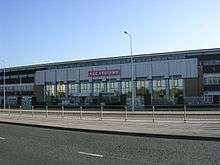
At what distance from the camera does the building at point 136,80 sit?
313ft

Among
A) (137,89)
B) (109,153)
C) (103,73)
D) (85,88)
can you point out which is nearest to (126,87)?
(137,89)

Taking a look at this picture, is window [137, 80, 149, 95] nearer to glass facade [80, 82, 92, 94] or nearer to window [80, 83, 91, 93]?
glass facade [80, 82, 92, 94]

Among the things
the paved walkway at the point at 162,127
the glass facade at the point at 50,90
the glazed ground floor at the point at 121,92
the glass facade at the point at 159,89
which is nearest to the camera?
the paved walkway at the point at 162,127

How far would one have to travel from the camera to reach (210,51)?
96.7 m

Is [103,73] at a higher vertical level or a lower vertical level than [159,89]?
higher

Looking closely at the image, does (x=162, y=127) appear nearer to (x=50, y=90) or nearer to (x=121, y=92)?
(x=121, y=92)

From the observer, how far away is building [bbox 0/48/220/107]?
313 ft

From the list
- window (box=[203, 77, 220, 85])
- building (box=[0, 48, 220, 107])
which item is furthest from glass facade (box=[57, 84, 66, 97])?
window (box=[203, 77, 220, 85])

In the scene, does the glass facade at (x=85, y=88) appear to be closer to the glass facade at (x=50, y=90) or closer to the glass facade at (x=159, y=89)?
the glass facade at (x=50, y=90)

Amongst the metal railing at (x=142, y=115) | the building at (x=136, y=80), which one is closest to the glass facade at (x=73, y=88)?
the building at (x=136, y=80)

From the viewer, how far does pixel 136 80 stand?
103m

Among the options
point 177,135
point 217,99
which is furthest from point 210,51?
point 177,135

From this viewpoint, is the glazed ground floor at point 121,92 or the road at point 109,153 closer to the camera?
the road at point 109,153

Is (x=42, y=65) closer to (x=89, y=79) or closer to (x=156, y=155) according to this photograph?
(x=89, y=79)
